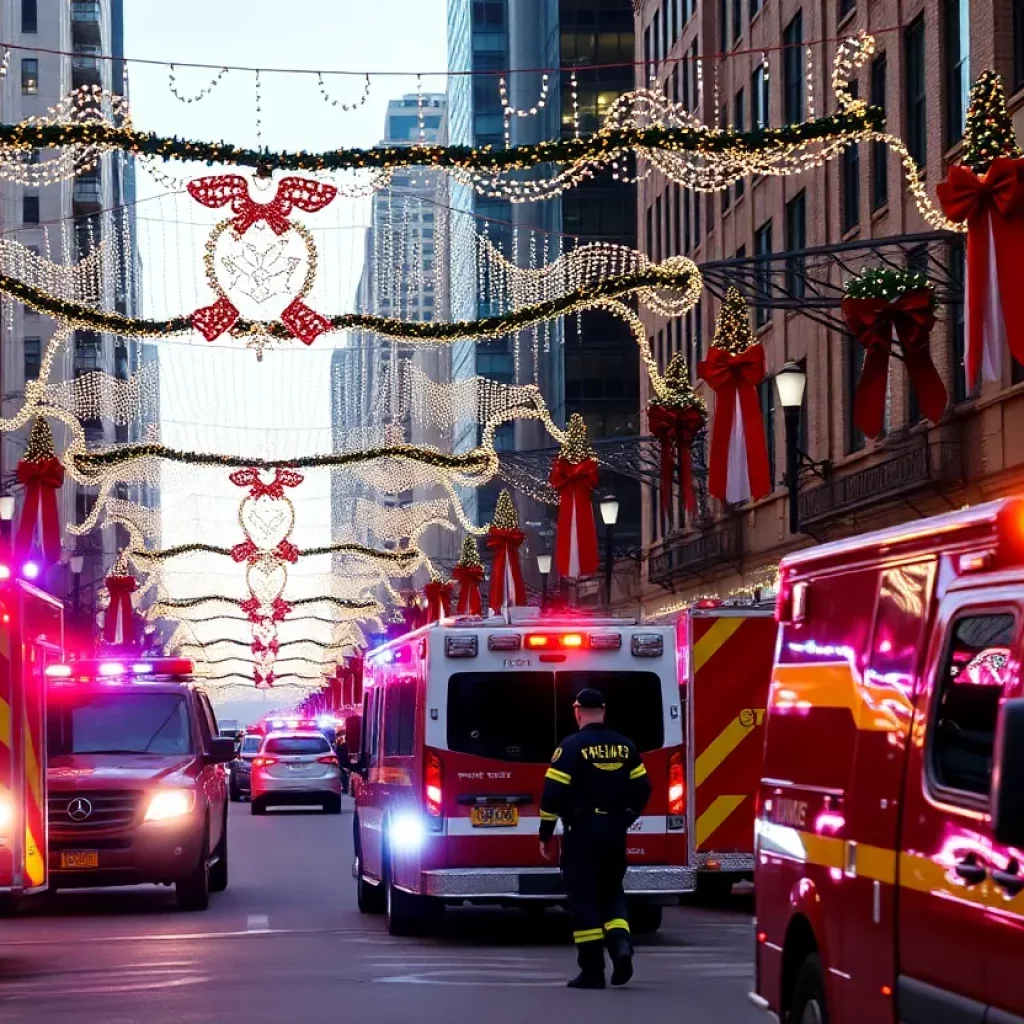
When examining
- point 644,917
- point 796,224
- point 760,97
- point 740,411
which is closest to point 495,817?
point 644,917

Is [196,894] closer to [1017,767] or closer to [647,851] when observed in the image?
[647,851]

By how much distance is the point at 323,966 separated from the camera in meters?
16.4

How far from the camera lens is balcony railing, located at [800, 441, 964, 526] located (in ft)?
117

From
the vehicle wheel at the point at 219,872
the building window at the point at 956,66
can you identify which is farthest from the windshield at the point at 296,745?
the vehicle wheel at the point at 219,872

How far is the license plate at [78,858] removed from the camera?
21.6 meters

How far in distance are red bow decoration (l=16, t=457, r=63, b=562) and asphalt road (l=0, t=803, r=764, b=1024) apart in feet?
82.5

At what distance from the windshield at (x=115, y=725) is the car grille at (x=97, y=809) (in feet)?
3.67

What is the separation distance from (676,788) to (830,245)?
59.0 feet

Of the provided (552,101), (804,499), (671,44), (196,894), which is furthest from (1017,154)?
(552,101)

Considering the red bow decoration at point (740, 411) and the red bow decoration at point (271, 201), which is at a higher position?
the red bow decoration at point (271, 201)

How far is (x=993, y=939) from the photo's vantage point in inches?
275

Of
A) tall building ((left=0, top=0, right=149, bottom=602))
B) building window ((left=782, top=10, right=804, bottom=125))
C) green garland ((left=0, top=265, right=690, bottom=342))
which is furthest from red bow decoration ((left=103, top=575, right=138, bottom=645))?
green garland ((left=0, top=265, right=690, bottom=342))

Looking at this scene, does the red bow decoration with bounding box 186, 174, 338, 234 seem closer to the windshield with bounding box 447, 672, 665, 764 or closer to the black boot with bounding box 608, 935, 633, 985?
the windshield with bounding box 447, 672, 665, 764

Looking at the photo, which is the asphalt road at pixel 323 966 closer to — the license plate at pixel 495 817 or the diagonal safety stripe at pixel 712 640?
the license plate at pixel 495 817
